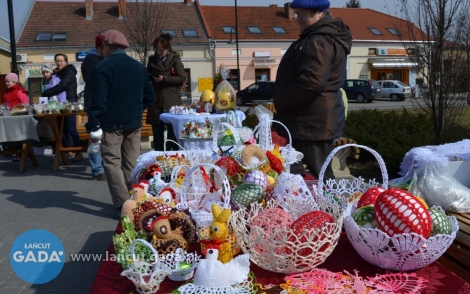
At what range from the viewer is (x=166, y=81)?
20.6 feet

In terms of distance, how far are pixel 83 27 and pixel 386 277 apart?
2985 cm

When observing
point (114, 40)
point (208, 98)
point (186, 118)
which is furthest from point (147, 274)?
point (208, 98)

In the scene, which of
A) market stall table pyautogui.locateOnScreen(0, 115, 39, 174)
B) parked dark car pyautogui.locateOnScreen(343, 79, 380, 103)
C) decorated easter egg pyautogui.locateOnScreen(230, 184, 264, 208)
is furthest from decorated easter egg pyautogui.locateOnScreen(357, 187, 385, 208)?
parked dark car pyautogui.locateOnScreen(343, 79, 380, 103)

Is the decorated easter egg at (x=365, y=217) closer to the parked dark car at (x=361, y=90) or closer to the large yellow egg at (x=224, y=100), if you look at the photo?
the large yellow egg at (x=224, y=100)

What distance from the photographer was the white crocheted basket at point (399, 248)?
1492 mm

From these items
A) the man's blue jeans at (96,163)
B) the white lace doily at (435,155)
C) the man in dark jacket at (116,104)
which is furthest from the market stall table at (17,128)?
the white lace doily at (435,155)

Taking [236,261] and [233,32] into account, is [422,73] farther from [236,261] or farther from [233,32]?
[233,32]

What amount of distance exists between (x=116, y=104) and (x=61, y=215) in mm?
1370

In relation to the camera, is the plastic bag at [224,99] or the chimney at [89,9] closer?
the plastic bag at [224,99]

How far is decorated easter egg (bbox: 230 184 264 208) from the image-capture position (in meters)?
2.10

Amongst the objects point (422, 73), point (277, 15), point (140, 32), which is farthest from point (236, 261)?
point (277, 15)

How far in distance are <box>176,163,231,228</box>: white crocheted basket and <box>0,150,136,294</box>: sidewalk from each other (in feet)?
3.68

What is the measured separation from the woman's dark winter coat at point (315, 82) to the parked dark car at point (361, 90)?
24.2m

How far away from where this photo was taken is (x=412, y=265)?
1.56 meters
